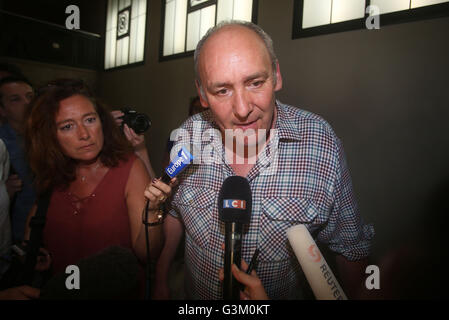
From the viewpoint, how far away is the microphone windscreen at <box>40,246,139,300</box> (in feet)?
2.14

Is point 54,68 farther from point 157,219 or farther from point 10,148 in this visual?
point 157,219

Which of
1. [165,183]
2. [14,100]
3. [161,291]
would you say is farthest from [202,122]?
[14,100]

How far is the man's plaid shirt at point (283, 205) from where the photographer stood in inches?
30.6

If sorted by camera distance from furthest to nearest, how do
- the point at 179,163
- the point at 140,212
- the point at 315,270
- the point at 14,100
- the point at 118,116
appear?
the point at 14,100 < the point at 118,116 < the point at 140,212 < the point at 179,163 < the point at 315,270

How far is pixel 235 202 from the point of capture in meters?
0.54

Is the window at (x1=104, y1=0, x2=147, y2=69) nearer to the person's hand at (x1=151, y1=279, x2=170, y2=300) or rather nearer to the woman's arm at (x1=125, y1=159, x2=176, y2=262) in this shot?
the woman's arm at (x1=125, y1=159, x2=176, y2=262)

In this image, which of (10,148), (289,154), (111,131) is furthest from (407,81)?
(10,148)

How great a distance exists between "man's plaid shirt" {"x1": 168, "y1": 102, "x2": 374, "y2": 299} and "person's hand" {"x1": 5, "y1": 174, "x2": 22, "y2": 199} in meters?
1.01

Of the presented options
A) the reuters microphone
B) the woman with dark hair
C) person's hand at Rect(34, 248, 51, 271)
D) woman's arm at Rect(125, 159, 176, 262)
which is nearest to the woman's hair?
the woman with dark hair

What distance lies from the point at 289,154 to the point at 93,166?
34.6 inches

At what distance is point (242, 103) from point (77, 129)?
2.51 feet

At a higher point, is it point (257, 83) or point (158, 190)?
point (257, 83)

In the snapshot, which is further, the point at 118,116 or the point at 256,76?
the point at 118,116

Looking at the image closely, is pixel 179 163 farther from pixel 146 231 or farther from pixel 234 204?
pixel 146 231
